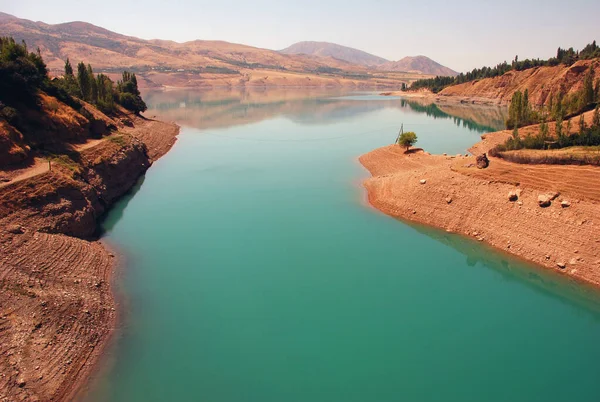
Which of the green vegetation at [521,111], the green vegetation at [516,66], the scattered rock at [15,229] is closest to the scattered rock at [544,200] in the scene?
the scattered rock at [15,229]

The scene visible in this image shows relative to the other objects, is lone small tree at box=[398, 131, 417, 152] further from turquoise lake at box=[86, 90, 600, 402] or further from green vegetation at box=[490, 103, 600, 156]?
green vegetation at box=[490, 103, 600, 156]

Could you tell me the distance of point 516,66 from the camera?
127938 millimetres

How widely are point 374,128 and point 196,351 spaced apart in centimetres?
6935

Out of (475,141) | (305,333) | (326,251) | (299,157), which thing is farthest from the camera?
(475,141)

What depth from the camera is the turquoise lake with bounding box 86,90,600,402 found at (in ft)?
52.5

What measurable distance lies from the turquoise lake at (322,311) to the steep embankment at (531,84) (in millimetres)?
81749

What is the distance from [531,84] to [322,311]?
119m

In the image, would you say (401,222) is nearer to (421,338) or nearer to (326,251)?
(326,251)

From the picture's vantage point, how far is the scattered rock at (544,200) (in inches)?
1041

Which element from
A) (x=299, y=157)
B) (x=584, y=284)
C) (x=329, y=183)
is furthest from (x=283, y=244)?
(x=299, y=157)

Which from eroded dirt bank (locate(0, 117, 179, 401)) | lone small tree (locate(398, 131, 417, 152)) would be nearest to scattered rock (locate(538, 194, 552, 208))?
lone small tree (locate(398, 131, 417, 152))

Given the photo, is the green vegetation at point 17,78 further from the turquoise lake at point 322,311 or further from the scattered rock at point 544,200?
the scattered rock at point 544,200

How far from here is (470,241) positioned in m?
28.5

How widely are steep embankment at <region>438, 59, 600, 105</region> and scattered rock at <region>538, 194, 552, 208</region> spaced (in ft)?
245
